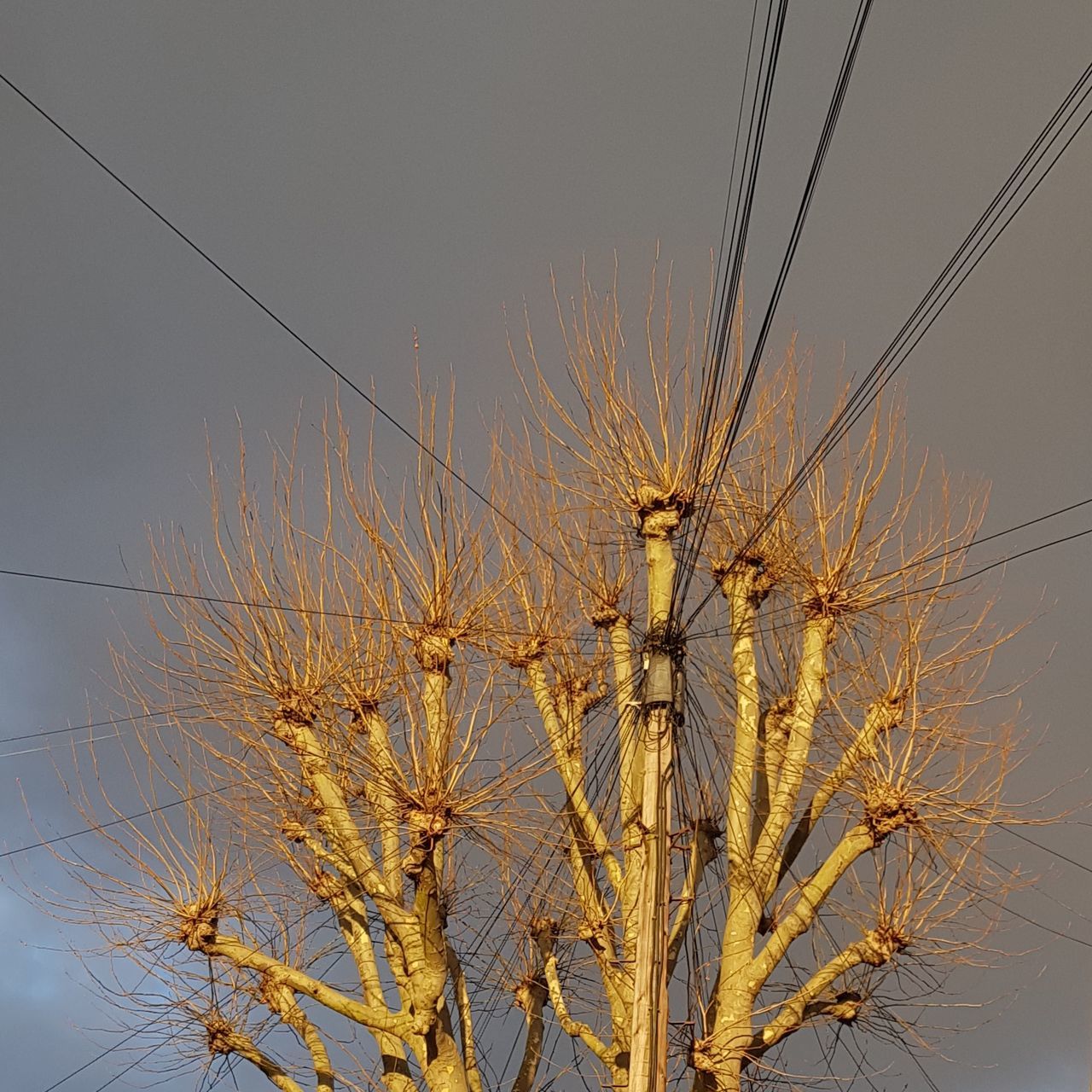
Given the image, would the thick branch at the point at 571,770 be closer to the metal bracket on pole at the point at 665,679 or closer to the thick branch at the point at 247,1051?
the metal bracket on pole at the point at 665,679

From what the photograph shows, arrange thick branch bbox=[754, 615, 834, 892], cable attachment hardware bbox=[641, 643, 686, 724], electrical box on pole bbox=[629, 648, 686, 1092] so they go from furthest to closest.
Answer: thick branch bbox=[754, 615, 834, 892] → cable attachment hardware bbox=[641, 643, 686, 724] → electrical box on pole bbox=[629, 648, 686, 1092]

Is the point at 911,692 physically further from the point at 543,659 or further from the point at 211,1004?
the point at 211,1004

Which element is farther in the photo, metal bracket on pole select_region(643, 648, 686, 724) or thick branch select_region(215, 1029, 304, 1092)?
thick branch select_region(215, 1029, 304, 1092)

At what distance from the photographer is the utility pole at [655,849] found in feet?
21.7

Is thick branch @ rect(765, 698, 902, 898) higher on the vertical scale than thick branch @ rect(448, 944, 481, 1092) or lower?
higher

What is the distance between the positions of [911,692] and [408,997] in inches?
154

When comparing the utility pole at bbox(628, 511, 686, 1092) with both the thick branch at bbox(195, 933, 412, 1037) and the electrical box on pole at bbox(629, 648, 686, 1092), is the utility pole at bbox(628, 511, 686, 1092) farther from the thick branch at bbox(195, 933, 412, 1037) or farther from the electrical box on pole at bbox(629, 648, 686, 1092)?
the thick branch at bbox(195, 933, 412, 1037)

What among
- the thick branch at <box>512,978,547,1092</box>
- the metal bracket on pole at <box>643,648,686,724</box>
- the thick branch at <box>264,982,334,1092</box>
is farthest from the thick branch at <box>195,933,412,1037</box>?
the metal bracket on pole at <box>643,648,686,724</box>

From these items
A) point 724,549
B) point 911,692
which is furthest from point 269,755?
point 911,692

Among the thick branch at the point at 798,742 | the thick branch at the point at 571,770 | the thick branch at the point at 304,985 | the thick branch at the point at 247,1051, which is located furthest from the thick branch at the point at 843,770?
the thick branch at the point at 247,1051

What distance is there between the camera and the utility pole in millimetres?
6613

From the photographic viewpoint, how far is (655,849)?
7.10m

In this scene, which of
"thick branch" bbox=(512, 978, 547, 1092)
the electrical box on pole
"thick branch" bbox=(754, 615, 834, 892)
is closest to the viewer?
the electrical box on pole

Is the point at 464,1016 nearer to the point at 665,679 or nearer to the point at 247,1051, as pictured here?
the point at 247,1051
